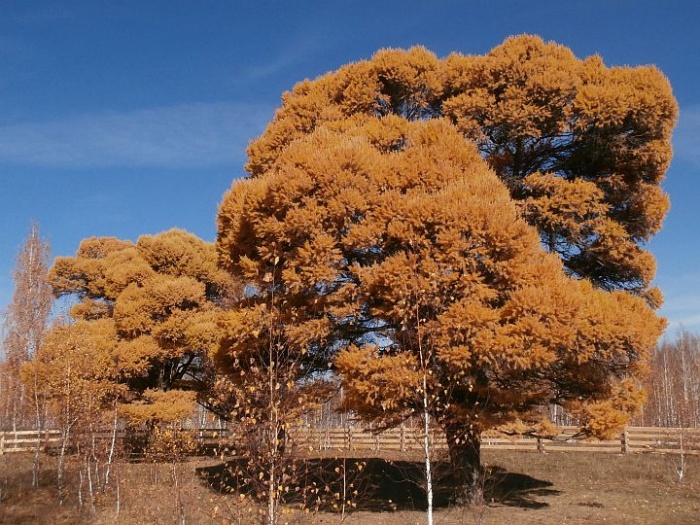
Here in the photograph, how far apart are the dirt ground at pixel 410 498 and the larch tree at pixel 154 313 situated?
3.48 m

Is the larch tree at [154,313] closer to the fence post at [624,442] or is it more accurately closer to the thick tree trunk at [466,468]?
the thick tree trunk at [466,468]

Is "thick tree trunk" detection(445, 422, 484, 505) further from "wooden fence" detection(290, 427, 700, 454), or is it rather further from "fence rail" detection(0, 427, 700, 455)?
"wooden fence" detection(290, 427, 700, 454)

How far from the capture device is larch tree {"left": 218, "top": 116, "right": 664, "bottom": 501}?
9523 millimetres

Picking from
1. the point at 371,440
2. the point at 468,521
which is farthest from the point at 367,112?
Result: the point at 371,440

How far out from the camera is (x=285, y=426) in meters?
5.98

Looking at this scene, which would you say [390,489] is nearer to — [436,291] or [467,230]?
[436,291]

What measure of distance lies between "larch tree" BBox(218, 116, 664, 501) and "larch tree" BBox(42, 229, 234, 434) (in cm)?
1086

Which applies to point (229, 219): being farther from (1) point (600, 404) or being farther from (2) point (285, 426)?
(1) point (600, 404)

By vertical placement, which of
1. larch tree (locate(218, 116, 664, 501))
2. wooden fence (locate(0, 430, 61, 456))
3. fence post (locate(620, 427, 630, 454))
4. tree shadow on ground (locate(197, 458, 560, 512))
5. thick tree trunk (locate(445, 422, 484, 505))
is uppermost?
larch tree (locate(218, 116, 664, 501))

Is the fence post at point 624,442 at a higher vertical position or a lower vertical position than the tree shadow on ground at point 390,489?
lower

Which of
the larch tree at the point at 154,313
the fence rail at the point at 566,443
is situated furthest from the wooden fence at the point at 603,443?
the larch tree at the point at 154,313

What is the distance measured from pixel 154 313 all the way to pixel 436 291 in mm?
16240

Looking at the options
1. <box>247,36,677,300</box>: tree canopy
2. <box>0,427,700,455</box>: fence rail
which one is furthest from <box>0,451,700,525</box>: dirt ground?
<box>247,36,677,300</box>: tree canopy

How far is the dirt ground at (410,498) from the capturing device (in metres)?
10.6
